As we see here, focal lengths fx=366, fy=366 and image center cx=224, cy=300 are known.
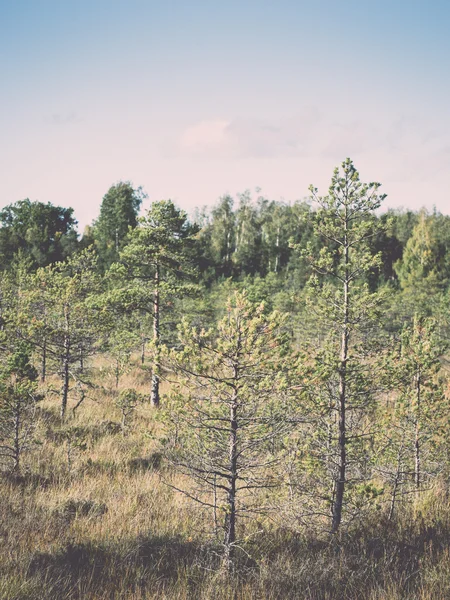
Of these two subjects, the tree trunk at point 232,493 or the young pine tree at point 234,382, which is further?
the tree trunk at point 232,493

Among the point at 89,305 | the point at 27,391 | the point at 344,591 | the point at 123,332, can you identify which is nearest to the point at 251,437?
the point at 344,591

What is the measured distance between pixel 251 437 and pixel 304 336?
23.5 meters

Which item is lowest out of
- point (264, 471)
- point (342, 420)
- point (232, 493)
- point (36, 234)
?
point (264, 471)

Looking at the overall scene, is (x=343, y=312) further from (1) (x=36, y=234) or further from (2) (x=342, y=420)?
(1) (x=36, y=234)

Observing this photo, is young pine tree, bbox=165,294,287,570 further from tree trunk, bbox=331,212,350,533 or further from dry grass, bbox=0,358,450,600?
tree trunk, bbox=331,212,350,533

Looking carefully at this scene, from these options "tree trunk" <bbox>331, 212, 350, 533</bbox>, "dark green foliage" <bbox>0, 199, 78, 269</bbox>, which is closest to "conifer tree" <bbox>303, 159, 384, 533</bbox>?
"tree trunk" <bbox>331, 212, 350, 533</bbox>

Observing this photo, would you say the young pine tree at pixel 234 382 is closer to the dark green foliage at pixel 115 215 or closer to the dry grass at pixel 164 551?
the dry grass at pixel 164 551

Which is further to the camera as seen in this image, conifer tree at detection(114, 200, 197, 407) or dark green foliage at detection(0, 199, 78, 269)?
dark green foliage at detection(0, 199, 78, 269)

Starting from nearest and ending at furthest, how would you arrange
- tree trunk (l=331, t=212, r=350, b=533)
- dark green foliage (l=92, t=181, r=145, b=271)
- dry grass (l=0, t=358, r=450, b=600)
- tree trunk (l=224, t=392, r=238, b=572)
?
dry grass (l=0, t=358, r=450, b=600) < tree trunk (l=224, t=392, r=238, b=572) < tree trunk (l=331, t=212, r=350, b=533) < dark green foliage (l=92, t=181, r=145, b=271)

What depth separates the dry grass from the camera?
376 cm

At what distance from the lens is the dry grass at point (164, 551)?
148 inches

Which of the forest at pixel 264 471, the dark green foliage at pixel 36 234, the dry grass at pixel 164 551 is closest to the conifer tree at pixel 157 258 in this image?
the forest at pixel 264 471

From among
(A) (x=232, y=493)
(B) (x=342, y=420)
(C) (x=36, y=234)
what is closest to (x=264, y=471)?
(B) (x=342, y=420)

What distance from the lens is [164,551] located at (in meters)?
4.70
